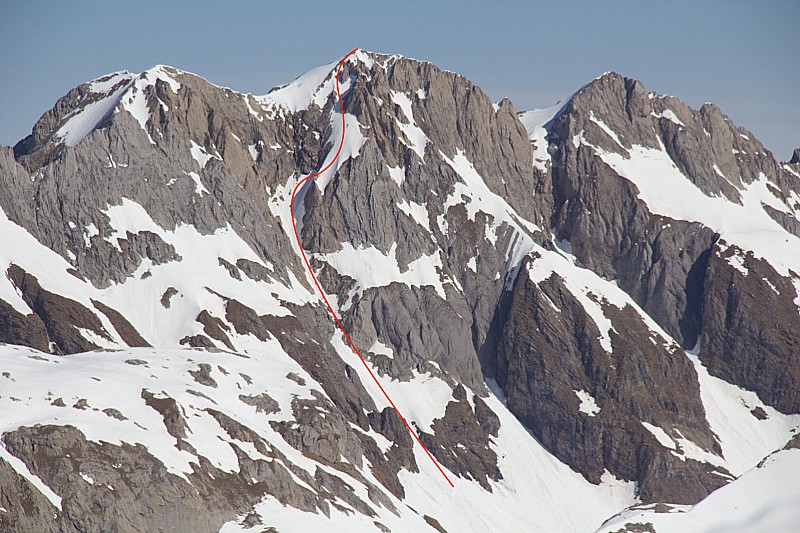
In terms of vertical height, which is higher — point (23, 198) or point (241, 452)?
point (23, 198)

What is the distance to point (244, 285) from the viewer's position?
186 metres

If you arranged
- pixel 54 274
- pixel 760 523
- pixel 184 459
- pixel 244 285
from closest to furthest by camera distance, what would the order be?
pixel 760 523, pixel 184 459, pixel 54 274, pixel 244 285

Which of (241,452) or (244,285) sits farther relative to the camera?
(244,285)

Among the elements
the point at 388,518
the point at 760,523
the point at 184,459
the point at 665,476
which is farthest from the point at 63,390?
the point at 665,476

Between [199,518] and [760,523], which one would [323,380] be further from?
[760,523]

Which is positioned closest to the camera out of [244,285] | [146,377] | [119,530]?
[119,530]

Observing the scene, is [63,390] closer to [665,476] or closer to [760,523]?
[760,523]

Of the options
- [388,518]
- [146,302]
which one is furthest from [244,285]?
[388,518]

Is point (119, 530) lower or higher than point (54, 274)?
lower

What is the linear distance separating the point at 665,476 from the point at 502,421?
1159 inches

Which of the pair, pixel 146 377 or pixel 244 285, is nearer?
pixel 146 377

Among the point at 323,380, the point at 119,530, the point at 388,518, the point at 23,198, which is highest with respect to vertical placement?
the point at 23,198

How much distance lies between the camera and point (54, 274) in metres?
166

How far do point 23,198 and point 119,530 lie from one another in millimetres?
90690
